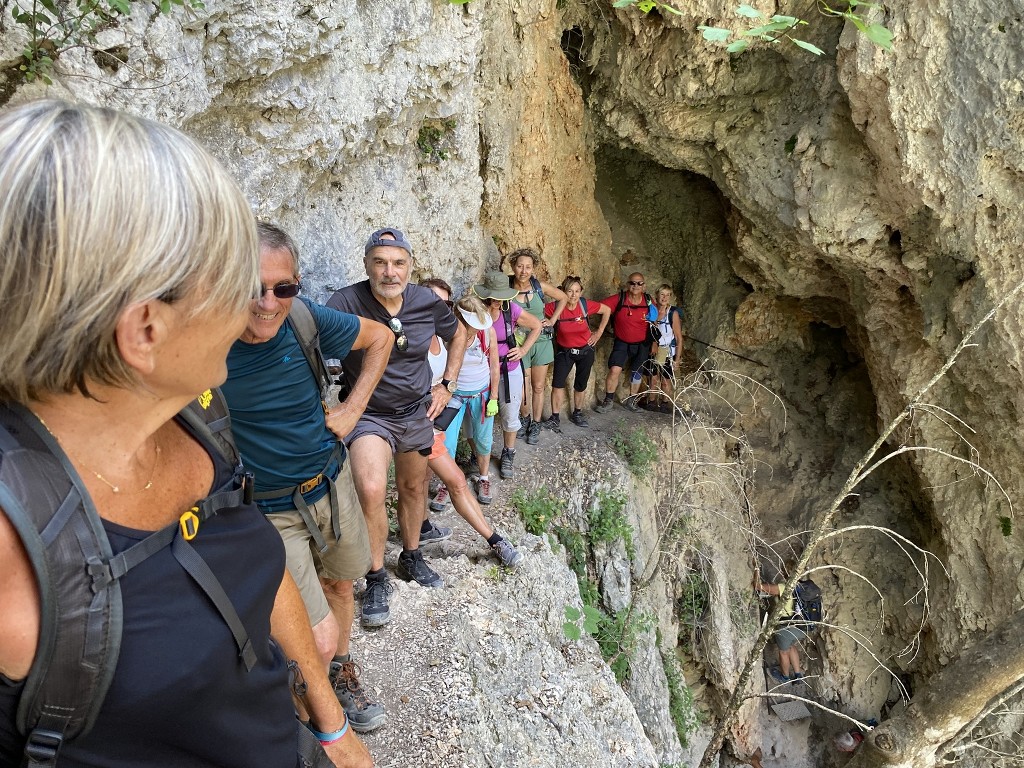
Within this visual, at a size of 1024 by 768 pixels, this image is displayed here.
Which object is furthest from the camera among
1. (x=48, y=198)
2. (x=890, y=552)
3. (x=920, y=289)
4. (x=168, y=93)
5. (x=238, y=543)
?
(x=890, y=552)

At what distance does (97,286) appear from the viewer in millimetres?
653

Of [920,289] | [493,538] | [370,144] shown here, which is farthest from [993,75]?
[493,538]

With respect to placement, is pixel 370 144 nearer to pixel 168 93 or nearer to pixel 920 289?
pixel 168 93

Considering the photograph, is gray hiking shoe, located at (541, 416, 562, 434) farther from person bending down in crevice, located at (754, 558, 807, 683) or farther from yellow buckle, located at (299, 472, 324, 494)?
yellow buckle, located at (299, 472, 324, 494)

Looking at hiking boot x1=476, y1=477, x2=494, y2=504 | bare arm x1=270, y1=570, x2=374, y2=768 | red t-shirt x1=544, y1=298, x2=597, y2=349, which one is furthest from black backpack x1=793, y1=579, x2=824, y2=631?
bare arm x1=270, y1=570, x2=374, y2=768

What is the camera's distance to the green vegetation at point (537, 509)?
5.47m

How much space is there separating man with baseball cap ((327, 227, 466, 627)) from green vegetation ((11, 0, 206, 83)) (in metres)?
1.47

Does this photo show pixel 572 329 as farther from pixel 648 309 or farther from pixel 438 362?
pixel 438 362

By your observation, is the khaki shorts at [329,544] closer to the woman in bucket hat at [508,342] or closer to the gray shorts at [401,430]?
the gray shorts at [401,430]

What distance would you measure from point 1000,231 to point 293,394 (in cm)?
581

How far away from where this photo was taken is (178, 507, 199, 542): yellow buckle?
847 mm

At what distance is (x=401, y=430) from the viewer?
349 centimetres

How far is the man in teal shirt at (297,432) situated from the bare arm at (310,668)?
0.49 metres

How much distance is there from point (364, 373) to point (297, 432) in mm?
535
